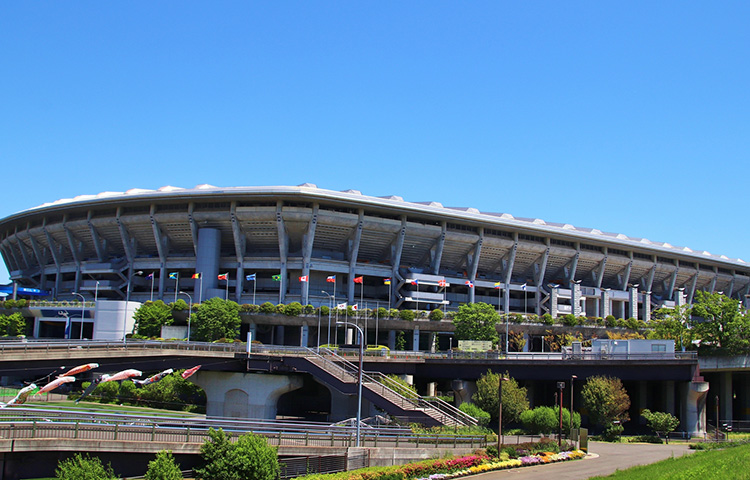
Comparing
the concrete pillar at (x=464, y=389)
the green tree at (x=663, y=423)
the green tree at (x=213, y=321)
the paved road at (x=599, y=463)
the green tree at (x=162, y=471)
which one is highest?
the green tree at (x=213, y=321)

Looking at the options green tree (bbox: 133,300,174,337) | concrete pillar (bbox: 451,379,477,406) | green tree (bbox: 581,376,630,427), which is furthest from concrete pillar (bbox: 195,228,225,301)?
green tree (bbox: 581,376,630,427)

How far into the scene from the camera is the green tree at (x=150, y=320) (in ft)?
301

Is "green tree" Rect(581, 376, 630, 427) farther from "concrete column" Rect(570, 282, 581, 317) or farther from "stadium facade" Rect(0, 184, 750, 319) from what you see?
"concrete column" Rect(570, 282, 581, 317)

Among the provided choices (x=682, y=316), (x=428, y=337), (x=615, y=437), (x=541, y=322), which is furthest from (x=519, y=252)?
(x=615, y=437)

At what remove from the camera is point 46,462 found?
30.2m

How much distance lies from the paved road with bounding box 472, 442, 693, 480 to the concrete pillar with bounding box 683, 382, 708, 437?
6.60 m

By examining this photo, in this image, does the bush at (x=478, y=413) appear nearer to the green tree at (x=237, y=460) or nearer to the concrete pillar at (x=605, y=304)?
the green tree at (x=237, y=460)

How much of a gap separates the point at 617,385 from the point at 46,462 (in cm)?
4595

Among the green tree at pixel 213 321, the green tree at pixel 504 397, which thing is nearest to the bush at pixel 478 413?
the green tree at pixel 504 397

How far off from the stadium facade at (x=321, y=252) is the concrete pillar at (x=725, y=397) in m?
41.2

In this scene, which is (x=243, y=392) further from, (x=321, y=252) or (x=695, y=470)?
(x=321, y=252)

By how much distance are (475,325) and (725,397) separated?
32177 millimetres

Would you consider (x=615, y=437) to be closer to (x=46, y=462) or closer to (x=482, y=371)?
(x=482, y=371)

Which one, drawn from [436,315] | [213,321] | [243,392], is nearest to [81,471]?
[243,392]
